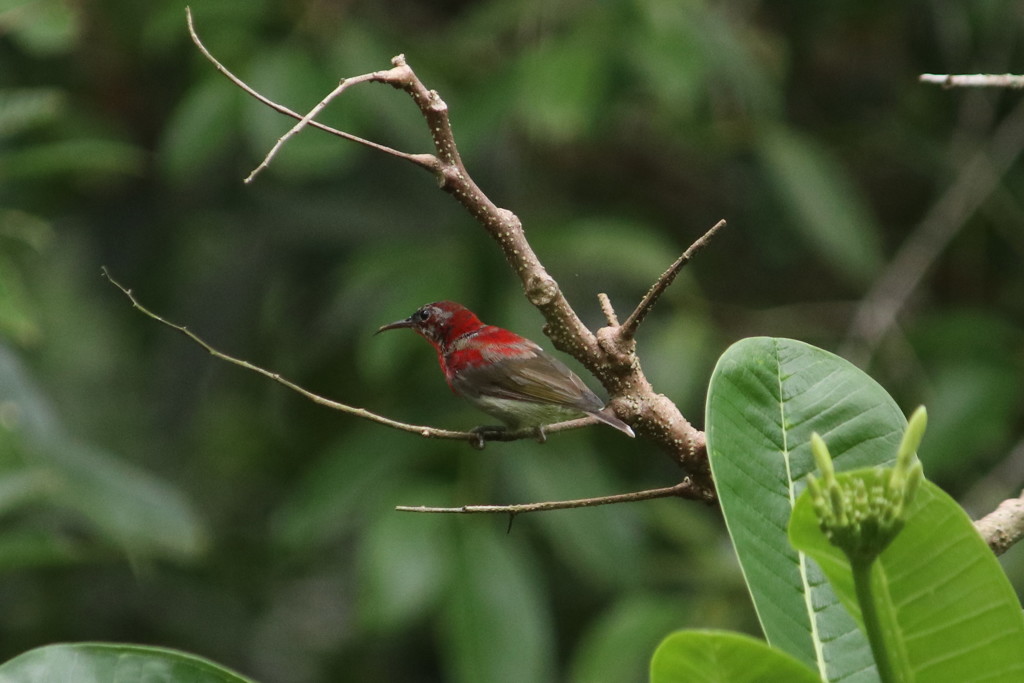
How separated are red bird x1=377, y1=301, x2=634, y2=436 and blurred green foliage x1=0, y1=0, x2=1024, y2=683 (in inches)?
35.0

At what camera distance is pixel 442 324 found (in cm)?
263

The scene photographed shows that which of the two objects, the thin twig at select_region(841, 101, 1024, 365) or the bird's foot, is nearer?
the bird's foot

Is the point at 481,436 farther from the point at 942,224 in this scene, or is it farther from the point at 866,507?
the point at 942,224

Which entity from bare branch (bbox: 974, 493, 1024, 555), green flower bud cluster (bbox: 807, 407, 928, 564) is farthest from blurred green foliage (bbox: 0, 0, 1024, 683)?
green flower bud cluster (bbox: 807, 407, 928, 564)

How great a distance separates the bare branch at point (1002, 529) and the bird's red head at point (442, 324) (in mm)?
1290

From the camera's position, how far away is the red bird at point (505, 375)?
2.55 meters

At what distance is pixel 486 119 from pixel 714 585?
1.61 metres

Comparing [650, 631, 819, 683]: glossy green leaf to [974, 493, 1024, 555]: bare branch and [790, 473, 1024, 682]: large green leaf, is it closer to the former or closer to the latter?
[790, 473, 1024, 682]: large green leaf

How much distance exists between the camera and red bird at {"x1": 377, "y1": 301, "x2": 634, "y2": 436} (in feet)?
8.37

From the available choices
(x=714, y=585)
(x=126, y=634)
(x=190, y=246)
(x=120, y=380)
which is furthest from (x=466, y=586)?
(x=120, y=380)

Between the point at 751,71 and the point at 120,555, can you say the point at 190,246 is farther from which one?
the point at 751,71

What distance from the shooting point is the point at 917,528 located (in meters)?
1.21

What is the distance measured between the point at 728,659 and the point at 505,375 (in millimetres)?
1481

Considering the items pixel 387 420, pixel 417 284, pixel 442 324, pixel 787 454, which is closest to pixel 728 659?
pixel 787 454
